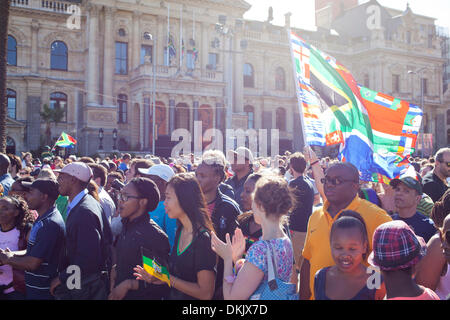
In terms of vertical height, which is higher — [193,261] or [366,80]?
[366,80]

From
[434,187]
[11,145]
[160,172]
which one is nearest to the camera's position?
[160,172]

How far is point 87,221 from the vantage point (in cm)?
388

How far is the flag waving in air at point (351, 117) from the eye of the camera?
5.57 metres

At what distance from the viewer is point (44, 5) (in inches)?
1321

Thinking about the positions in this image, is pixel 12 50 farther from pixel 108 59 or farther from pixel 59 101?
pixel 108 59

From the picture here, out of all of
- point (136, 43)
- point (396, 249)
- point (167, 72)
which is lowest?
point (396, 249)

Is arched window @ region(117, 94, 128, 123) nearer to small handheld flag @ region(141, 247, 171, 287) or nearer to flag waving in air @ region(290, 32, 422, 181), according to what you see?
flag waving in air @ region(290, 32, 422, 181)

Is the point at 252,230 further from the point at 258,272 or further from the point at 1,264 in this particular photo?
the point at 1,264

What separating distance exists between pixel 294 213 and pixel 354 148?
1323mm

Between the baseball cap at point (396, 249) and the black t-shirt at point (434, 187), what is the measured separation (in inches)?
168

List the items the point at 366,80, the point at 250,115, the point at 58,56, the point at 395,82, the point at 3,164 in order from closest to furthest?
the point at 3,164 < the point at 58,56 < the point at 250,115 < the point at 366,80 < the point at 395,82

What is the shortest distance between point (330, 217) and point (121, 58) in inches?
1330

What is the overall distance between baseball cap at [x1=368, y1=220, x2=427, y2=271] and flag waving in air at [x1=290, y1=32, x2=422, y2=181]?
112 inches

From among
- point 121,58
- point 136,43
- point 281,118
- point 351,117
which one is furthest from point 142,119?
point 351,117
